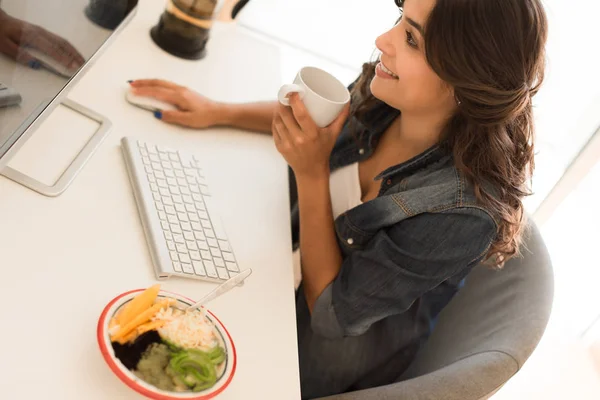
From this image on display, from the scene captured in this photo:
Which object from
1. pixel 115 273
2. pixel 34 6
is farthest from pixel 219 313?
pixel 34 6

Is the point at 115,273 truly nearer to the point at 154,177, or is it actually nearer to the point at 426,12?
the point at 154,177

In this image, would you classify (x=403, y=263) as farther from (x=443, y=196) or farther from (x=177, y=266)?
(x=177, y=266)

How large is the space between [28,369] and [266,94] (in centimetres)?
91

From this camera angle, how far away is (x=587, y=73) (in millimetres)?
1813

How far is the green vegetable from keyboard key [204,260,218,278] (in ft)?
0.60

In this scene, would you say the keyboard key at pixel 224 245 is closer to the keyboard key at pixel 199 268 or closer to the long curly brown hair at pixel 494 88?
the keyboard key at pixel 199 268

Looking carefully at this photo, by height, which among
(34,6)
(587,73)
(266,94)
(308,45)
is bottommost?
(308,45)

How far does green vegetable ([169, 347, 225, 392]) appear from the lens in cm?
67

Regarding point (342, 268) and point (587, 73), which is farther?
point (587, 73)

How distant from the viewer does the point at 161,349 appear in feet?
2.24

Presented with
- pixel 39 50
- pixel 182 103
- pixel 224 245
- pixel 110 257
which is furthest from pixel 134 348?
pixel 182 103

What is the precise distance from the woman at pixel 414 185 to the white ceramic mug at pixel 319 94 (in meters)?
0.02

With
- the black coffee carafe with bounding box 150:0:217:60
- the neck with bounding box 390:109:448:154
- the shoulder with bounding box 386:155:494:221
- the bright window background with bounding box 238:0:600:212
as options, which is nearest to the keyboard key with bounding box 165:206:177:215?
the shoulder with bounding box 386:155:494:221

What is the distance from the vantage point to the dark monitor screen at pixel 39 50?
727 mm
